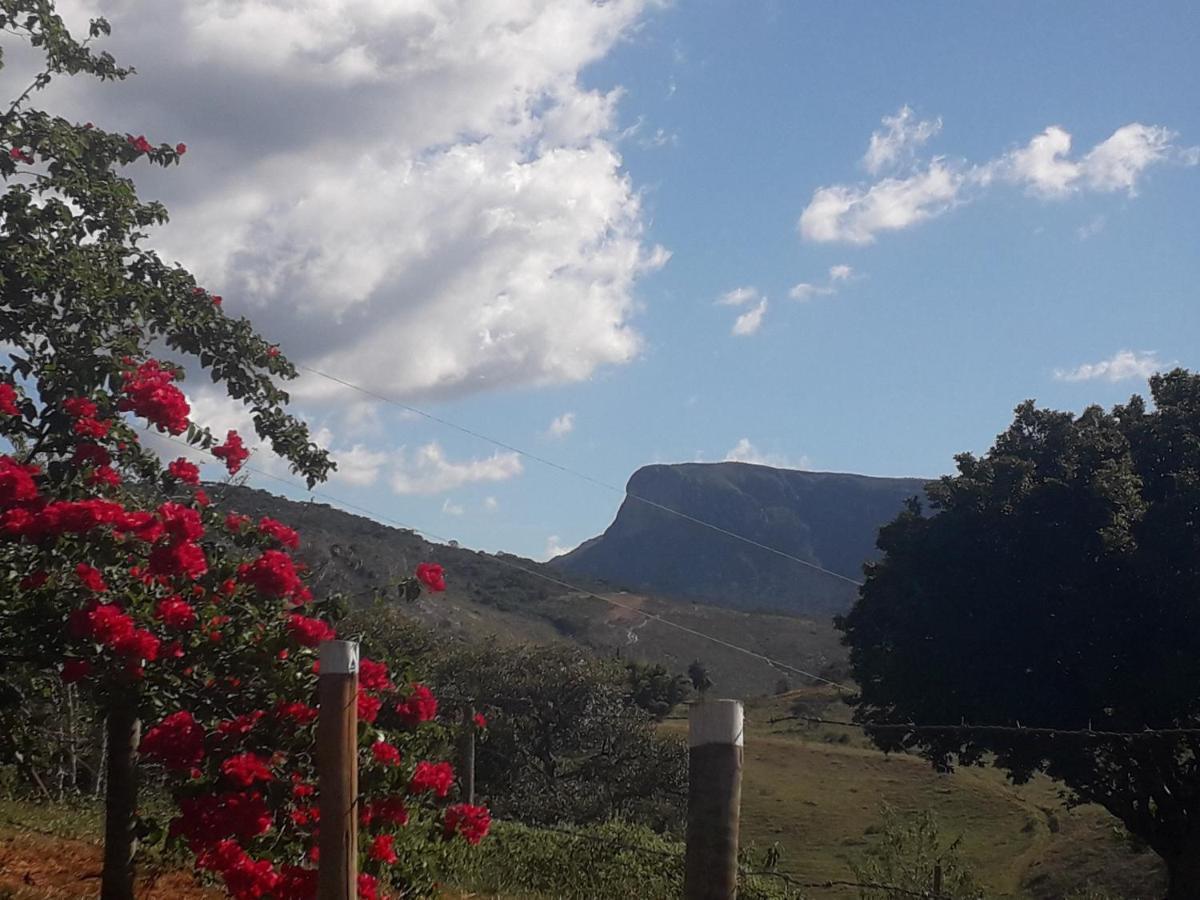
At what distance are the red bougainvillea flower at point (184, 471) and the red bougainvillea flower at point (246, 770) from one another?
1720 mm

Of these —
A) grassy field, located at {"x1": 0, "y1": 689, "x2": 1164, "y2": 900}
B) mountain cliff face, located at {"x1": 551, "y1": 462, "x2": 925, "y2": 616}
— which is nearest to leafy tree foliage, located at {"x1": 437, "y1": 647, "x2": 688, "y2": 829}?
grassy field, located at {"x1": 0, "y1": 689, "x2": 1164, "y2": 900}

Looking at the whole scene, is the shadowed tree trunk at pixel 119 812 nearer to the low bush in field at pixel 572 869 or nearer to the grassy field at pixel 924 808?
the low bush in field at pixel 572 869

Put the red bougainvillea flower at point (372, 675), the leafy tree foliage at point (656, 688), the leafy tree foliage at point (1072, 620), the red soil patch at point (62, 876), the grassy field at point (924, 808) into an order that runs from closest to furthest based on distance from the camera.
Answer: the red bougainvillea flower at point (372, 675) → the red soil patch at point (62, 876) → the leafy tree foliage at point (1072, 620) → the grassy field at point (924, 808) → the leafy tree foliage at point (656, 688)

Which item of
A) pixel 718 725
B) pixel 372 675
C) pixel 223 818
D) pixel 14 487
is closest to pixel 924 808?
Result: pixel 372 675

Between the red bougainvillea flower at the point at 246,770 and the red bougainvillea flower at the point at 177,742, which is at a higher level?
the red bougainvillea flower at the point at 177,742

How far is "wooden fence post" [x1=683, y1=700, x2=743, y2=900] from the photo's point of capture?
11.6 ft

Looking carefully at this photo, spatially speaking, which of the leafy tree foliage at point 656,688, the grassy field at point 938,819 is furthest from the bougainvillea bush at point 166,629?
the leafy tree foliage at point 656,688

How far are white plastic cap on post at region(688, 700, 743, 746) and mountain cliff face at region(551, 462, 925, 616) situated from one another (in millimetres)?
138454

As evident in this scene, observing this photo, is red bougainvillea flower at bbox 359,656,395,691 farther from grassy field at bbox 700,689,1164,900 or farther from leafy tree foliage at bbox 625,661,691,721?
leafy tree foliage at bbox 625,661,691,721

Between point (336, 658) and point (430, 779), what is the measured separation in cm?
98

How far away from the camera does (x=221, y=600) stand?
488 centimetres

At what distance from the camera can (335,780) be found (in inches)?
158

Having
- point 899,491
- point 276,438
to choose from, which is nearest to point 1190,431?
point 276,438

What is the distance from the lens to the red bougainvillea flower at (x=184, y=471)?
5.61 m
